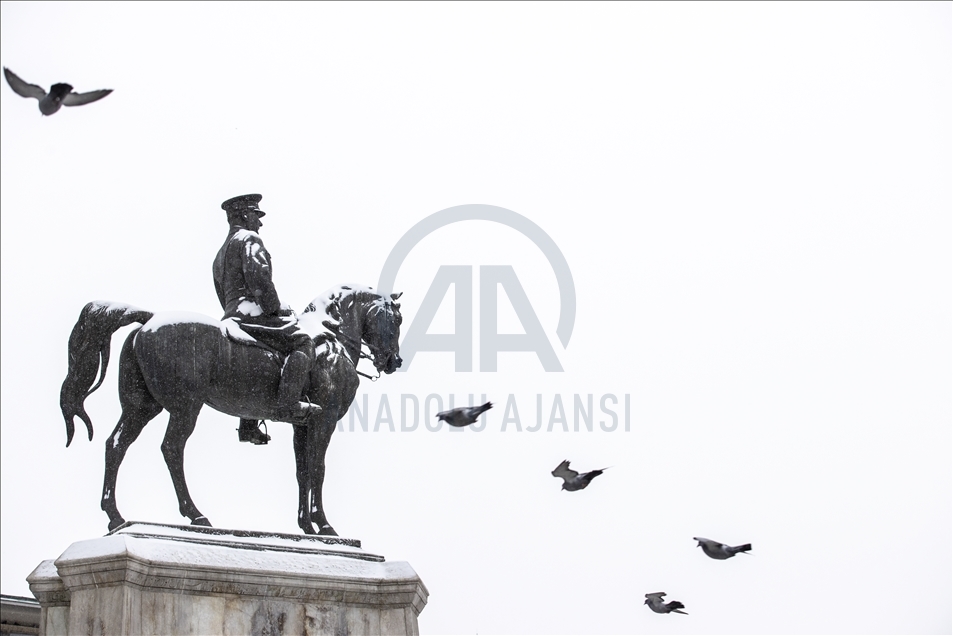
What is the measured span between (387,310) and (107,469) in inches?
131

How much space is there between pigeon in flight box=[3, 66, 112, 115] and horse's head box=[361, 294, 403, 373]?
346 centimetres

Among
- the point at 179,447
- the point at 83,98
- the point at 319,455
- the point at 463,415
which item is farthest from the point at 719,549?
the point at 83,98

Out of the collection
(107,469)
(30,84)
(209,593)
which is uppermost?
(30,84)

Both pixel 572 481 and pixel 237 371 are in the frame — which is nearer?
pixel 237 371

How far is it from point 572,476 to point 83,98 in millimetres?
6224

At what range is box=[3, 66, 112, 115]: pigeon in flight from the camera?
1243 centimetres

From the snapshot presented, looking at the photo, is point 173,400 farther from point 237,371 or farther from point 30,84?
point 30,84

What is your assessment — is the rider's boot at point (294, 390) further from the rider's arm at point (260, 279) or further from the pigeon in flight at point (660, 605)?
the pigeon in flight at point (660, 605)

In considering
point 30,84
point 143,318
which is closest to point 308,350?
point 143,318

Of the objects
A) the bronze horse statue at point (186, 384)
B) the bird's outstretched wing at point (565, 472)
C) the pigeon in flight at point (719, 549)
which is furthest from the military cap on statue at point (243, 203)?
the pigeon in flight at point (719, 549)

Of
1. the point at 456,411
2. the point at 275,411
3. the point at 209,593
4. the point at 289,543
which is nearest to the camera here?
the point at 209,593

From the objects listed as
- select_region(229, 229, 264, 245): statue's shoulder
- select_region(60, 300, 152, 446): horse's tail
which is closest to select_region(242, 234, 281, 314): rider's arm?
select_region(229, 229, 264, 245): statue's shoulder

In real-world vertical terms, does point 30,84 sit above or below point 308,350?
above

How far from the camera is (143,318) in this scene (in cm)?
1270
